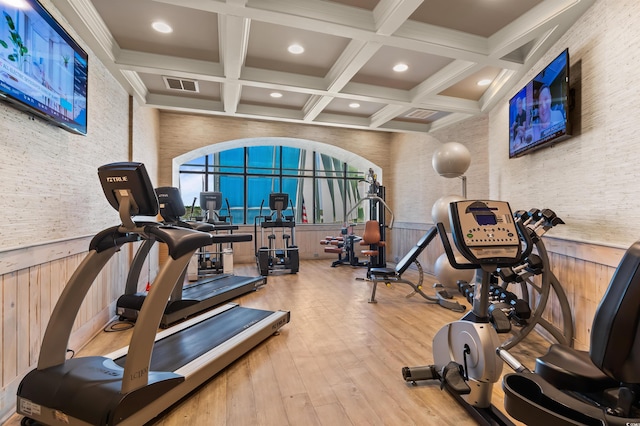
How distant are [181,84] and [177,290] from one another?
10.6 ft

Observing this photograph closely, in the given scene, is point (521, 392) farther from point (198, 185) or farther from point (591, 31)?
point (198, 185)

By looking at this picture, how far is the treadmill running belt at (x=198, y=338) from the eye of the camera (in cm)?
231

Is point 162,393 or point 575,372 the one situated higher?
point 575,372

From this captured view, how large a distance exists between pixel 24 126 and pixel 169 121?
16.7 feet

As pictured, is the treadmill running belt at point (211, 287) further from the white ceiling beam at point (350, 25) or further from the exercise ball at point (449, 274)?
the white ceiling beam at point (350, 25)

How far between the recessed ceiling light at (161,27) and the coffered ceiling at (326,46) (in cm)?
7

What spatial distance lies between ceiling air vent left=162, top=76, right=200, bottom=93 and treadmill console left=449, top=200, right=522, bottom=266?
4.51 meters

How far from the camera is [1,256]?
189cm

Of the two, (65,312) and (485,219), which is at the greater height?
(485,219)

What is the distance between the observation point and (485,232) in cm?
189

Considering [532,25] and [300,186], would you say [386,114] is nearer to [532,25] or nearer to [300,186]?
[532,25]

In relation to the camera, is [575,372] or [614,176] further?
[614,176]

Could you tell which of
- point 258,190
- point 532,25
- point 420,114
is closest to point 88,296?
point 532,25

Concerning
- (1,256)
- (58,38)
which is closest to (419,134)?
(58,38)
